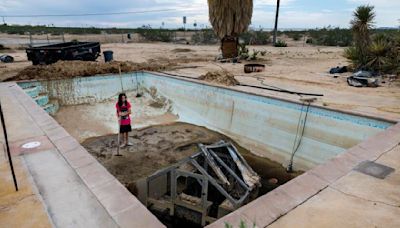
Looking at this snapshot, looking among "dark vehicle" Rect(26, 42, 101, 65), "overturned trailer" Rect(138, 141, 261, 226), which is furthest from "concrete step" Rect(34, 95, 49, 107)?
"overturned trailer" Rect(138, 141, 261, 226)

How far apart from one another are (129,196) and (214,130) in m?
6.53

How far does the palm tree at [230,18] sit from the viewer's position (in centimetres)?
1630

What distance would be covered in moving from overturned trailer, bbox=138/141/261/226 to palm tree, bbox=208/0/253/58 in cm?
1132

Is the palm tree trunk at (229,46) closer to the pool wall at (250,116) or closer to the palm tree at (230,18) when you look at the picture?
the palm tree at (230,18)

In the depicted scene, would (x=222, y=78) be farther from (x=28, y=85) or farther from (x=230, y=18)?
(x=230, y=18)

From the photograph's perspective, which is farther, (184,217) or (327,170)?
(184,217)

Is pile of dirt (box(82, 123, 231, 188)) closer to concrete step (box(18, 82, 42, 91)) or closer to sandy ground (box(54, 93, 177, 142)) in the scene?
sandy ground (box(54, 93, 177, 142))

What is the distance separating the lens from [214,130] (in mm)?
9750

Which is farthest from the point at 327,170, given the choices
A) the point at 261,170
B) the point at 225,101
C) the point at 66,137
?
the point at 225,101

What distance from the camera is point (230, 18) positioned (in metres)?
16.6

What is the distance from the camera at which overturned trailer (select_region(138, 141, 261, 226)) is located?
17.4 feet

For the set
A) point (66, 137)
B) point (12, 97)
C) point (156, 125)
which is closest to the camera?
point (66, 137)

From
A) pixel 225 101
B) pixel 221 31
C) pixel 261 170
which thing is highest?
pixel 221 31

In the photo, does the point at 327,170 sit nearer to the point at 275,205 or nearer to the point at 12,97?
the point at 275,205
